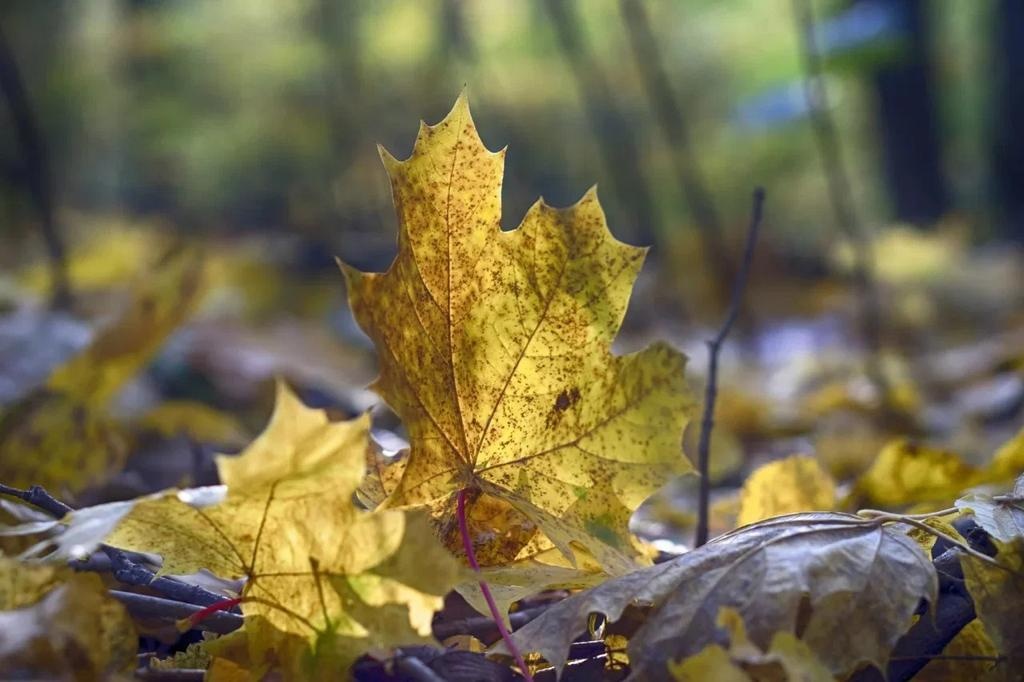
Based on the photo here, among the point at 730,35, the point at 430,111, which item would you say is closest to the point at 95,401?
the point at 430,111

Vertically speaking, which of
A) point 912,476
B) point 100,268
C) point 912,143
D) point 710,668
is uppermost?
point 912,143

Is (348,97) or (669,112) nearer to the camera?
(669,112)

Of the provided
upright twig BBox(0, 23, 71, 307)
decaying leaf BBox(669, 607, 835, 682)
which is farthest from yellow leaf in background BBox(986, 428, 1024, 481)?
upright twig BBox(0, 23, 71, 307)

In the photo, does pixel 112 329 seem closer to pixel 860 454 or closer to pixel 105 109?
pixel 860 454

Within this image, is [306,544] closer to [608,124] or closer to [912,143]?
[608,124]

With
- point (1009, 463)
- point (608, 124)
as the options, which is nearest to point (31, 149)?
point (1009, 463)

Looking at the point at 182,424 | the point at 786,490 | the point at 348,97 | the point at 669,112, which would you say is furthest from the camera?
the point at 348,97

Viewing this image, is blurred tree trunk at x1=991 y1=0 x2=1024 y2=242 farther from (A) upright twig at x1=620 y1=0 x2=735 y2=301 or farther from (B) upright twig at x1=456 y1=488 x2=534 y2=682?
(B) upright twig at x1=456 y1=488 x2=534 y2=682
